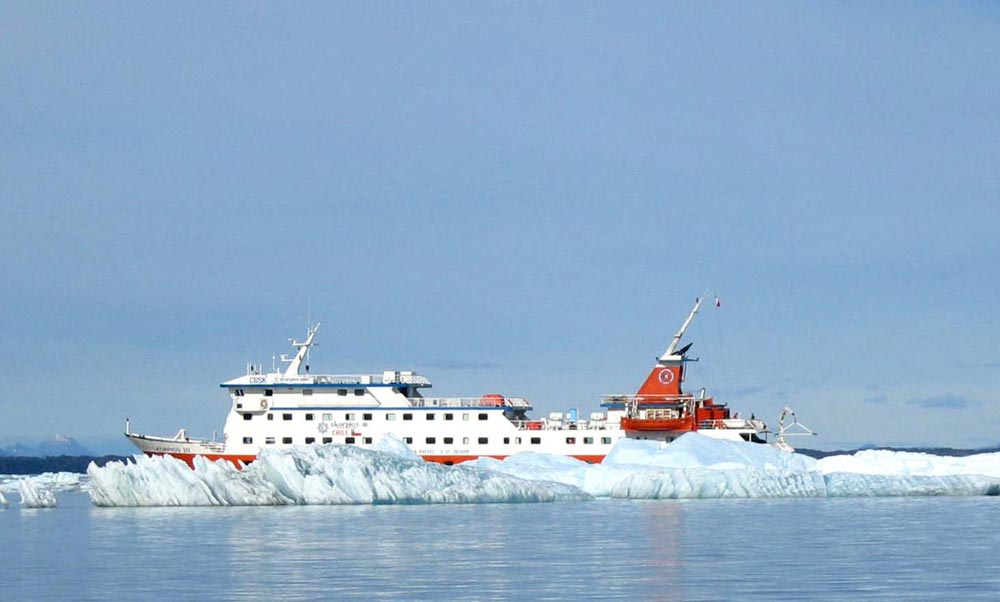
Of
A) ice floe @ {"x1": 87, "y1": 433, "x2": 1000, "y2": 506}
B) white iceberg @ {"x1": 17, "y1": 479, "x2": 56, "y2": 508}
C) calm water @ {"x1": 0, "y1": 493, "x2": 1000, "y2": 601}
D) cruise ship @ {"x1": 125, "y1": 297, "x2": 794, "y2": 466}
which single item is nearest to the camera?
calm water @ {"x1": 0, "y1": 493, "x2": 1000, "y2": 601}

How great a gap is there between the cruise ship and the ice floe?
425 cm

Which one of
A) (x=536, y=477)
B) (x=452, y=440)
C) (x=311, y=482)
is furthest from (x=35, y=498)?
(x=452, y=440)

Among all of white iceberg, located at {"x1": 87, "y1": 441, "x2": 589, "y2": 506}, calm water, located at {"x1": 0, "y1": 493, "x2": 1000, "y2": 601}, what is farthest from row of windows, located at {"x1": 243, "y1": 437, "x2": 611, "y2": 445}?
calm water, located at {"x1": 0, "y1": 493, "x2": 1000, "y2": 601}

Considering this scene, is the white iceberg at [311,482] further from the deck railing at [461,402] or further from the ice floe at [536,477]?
the deck railing at [461,402]

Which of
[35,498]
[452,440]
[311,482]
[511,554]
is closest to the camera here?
[511,554]

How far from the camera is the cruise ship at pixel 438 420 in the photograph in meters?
54.1

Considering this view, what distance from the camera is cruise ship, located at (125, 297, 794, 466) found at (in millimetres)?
54094

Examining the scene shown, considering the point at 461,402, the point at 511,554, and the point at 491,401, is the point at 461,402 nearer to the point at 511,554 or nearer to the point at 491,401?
the point at 491,401

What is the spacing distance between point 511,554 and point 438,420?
3037 centimetres

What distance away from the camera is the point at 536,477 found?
1797 inches

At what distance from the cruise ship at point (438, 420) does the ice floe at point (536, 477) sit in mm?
4251

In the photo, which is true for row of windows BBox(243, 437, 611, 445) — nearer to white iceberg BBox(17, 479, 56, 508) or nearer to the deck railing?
the deck railing

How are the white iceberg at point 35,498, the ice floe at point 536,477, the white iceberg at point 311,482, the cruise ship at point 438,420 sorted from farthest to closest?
the cruise ship at point 438,420, the white iceberg at point 35,498, the ice floe at point 536,477, the white iceberg at point 311,482

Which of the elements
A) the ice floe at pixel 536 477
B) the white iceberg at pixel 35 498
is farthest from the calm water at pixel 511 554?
the white iceberg at pixel 35 498
